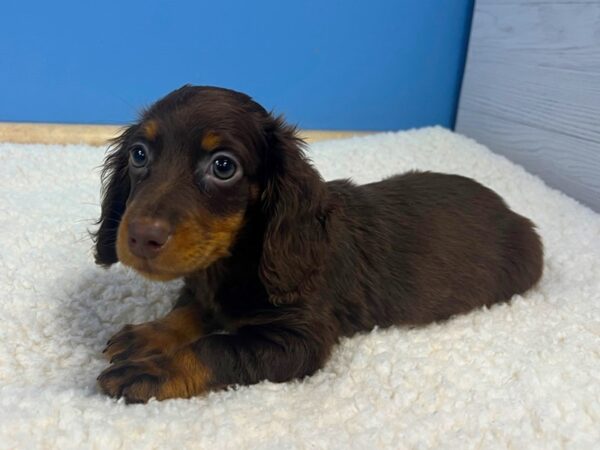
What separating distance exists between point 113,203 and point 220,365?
2.28 ft

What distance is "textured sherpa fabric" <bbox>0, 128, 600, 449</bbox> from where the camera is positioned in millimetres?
1349

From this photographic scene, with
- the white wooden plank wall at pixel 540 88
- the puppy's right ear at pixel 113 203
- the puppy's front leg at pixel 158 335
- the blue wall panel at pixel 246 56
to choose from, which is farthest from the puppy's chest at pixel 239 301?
the white wooden plank wall at pixel 540 88

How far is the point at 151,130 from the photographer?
5.40 feet

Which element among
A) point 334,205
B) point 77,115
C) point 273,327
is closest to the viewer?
point 273,327

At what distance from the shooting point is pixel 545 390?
1636 mm

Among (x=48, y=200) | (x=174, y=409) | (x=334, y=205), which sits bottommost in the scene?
(x=48, y=200)

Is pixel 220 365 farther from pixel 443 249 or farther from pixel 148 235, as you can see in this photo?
pixel 443 249

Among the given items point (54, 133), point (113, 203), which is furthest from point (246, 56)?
point (113, 203)

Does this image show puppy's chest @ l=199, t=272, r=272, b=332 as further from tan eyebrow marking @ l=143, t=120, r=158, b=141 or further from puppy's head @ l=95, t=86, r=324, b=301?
tan eyebrow marking @ l=143, t=120, r=158, b=141

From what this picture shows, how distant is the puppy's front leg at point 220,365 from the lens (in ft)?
4.82

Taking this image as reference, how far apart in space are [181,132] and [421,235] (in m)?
0.96

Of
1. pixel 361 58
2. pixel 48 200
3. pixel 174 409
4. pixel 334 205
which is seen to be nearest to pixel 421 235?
pixel 334 205

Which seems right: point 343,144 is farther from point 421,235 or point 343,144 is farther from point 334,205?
point 334,205

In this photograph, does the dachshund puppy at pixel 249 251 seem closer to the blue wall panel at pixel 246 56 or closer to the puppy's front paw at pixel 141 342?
the puppy's front paw at pixel 141 342
